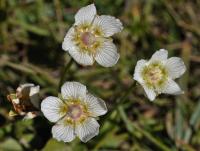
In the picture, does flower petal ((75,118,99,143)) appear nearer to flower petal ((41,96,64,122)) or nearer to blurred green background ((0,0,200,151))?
flower petal ((41,96,64,122))

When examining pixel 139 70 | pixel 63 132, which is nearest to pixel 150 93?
pixel 139 70

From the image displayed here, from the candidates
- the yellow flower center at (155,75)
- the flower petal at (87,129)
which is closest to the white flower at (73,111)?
the flower petal at (87,129)

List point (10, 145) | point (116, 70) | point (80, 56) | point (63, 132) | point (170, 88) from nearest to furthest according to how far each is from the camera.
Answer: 1. point (63, 132)
2. point (80, 56)
3. point (170, 88)
4. point (10, 145)
5. point (116, 70)

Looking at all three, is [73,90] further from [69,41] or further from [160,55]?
[160,55]

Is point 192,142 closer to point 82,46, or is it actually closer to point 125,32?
point 125,32

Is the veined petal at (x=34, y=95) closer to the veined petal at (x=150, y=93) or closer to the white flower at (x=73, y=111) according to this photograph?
the white flower at (x=73, y=111)

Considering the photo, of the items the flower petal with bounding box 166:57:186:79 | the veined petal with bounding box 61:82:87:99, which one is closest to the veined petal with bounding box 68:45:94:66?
the veined petal with bounding box 61:82:87:99
